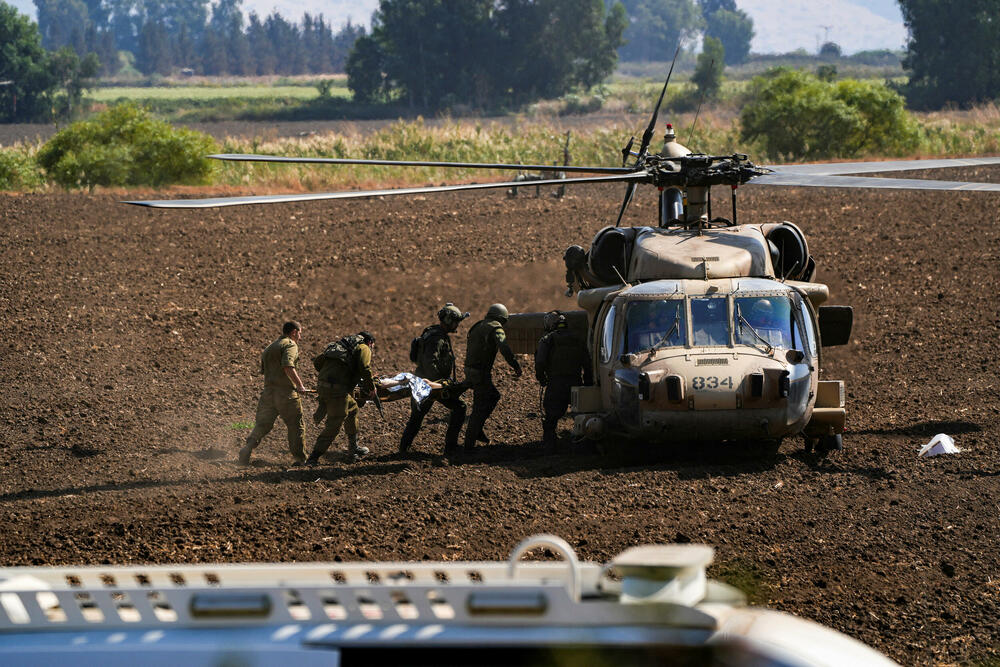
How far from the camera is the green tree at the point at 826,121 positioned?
4044 cm

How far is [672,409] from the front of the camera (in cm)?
1119

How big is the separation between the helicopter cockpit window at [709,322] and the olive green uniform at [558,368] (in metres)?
1.94

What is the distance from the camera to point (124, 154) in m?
36.9

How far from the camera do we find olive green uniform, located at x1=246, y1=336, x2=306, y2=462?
525 inches

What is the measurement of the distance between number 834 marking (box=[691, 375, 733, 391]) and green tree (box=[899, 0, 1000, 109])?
67.8 meters

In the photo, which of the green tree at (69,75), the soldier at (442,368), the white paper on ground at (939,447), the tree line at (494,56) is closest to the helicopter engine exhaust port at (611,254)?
the soldier at (442,368)

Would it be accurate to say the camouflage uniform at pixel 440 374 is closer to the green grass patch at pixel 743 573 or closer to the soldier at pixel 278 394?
the soldier at pixel 278 394

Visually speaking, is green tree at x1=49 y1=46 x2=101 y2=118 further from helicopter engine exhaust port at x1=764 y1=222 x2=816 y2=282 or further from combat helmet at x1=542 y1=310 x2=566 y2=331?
helicopter engine exhaust port at x1=764 y1=222 x2=816 y2=282

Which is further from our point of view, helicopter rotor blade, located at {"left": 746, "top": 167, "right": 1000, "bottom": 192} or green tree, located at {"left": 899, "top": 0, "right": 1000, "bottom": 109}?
green tree, located at {"left": 899, "top": 0, "right": 1000, "bottom": 109}

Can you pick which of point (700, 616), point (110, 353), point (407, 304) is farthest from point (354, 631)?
point (407, 304)

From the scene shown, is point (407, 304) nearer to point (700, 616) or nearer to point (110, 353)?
point (110, 353)

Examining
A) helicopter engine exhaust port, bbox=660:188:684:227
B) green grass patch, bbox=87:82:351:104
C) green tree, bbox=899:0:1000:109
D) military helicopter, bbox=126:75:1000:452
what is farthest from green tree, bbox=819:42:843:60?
military helicopter, bbox=126:75:1000:452

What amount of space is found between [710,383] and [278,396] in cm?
467

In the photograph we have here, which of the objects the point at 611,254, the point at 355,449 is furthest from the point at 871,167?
the point at 355,449
